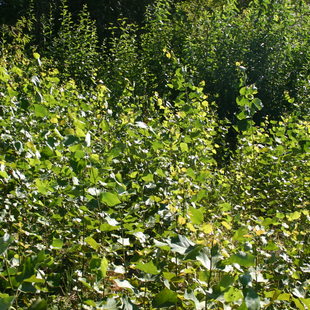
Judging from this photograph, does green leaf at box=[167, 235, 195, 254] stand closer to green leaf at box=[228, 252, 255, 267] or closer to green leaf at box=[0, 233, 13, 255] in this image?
green leaf at box=[228, 252, 255, 267]

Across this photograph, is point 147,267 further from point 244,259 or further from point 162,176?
point 162,176

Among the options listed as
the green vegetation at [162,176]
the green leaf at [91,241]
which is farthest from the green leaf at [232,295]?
the green leaf at [91,241]

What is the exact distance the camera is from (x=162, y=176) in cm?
247

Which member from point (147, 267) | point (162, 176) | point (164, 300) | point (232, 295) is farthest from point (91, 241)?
point (162, 176)

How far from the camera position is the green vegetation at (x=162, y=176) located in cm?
157

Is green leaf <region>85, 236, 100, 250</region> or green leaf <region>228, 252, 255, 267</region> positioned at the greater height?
green leaf <region>85, 236, 100, 250</region>

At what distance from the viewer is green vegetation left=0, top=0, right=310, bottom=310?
1.57 meters

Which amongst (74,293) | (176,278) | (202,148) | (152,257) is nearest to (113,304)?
(176,278)

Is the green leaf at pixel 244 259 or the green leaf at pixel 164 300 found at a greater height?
the green leaf at pixel 244 259

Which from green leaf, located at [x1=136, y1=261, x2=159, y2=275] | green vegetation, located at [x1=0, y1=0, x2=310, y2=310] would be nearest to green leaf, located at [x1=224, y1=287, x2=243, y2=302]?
green vegetation, located at [x1=0, y1=0, x2=310, y2=310]

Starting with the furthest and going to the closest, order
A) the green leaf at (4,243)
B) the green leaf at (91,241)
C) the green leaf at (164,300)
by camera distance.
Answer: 1. the green leaf at (91,241)
2. the green leaf at (164,300)
3. the green leaf at (4,243)

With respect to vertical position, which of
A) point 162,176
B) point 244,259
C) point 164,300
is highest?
point 162,176

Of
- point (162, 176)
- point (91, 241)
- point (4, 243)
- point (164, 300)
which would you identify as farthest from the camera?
point (162, 176)

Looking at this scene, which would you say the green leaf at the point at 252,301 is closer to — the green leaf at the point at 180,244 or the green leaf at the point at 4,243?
the green leaf at the point at 180,244
